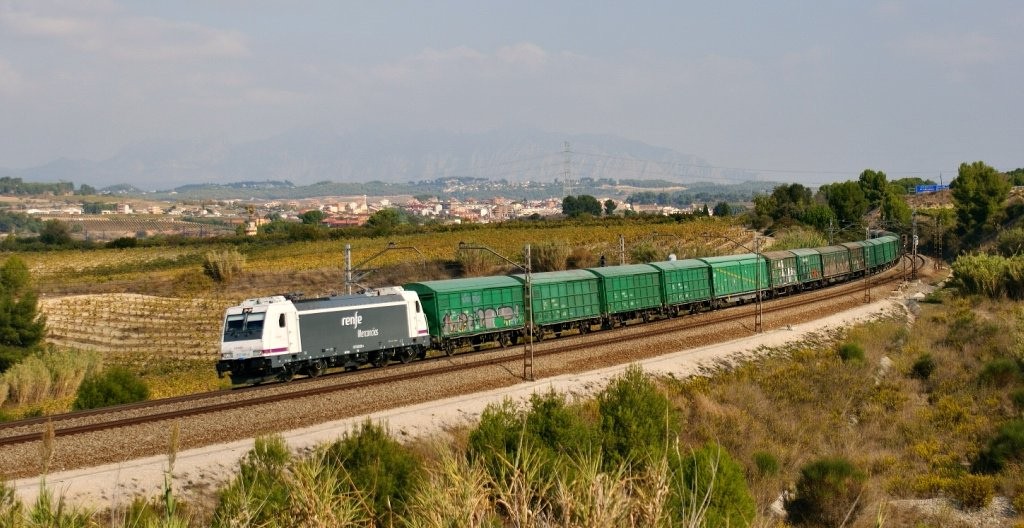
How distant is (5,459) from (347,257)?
20.3 meters

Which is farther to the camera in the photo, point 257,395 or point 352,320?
point 352,320

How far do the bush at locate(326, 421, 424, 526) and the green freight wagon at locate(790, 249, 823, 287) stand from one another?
4541 centimetres

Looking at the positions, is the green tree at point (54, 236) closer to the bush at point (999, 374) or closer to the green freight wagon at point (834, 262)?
the green freight wagon at point (834, 262)

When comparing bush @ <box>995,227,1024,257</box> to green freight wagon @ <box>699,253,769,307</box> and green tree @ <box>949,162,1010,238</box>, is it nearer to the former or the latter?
green tree @ <box>949,162,1010,238</box>

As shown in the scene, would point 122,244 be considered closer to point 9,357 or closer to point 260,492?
point 9,357

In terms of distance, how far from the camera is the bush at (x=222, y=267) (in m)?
74.7

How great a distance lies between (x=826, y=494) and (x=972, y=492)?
3.75 metres

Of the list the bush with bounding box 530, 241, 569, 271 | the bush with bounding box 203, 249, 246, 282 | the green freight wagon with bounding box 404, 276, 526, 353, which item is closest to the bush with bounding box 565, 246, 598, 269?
the bush with bounding box 530, 241, 569, 271

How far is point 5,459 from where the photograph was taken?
18.3 m

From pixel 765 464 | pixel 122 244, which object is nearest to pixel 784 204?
pixel 122 244

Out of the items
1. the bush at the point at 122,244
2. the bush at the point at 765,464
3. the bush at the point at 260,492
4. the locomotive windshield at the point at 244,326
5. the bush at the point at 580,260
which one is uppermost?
the bush at the point at 122,244

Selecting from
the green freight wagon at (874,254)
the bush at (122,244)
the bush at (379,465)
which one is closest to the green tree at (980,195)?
the green freight wagon at (874,254)

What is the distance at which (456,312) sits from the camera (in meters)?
33.4

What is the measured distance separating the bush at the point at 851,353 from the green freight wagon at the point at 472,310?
14100 mm
